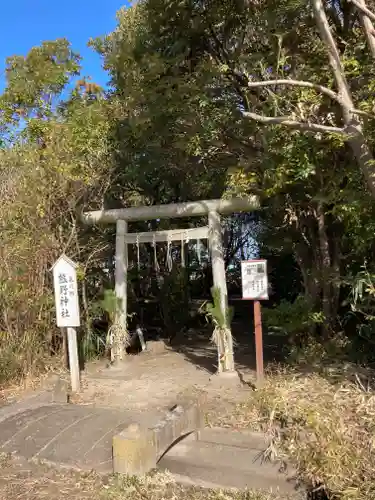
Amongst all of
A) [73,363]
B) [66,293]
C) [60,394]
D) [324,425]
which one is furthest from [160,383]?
[324,425]

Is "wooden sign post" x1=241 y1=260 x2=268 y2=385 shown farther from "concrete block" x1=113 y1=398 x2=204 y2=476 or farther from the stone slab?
"concrete block" x1=113 y1=398 x2=204 y2=476

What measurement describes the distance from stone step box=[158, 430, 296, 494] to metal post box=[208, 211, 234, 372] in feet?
6.60

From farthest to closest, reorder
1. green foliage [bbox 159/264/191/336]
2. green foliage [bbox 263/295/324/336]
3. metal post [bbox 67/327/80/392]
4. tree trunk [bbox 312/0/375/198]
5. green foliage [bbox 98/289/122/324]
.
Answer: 1. green foliage [bbox 159/264/191/336]
2. green foliage [bbox 98/289/122/324]
3. green foliage [bbox 263/295/324/336]
4. metal post [bbox 67/327/80/392]
5. tree trunk [bbox 312/0/375/198]

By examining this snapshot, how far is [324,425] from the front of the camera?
13.5 feet

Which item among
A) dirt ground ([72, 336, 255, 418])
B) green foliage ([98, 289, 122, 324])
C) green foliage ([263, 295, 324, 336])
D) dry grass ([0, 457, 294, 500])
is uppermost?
green foliage ([98, 289, 122, 324])

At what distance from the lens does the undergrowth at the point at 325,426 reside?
148 inches

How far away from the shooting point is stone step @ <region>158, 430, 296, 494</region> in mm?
4047

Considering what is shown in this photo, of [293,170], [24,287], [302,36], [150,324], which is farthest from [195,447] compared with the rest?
[150,324]

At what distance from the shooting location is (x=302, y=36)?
6.67 metres

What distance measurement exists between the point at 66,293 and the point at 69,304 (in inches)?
6.2

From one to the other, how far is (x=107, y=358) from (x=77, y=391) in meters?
2.32

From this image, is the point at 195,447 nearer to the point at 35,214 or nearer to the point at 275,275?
the point at 35,214

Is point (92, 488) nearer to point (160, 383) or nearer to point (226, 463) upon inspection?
point (226, 463)

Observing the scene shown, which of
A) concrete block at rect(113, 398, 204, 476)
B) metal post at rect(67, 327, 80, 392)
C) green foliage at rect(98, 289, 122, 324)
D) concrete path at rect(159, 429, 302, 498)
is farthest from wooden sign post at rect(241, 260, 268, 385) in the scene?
green foliage at rect(98, 289, 122, 324)
